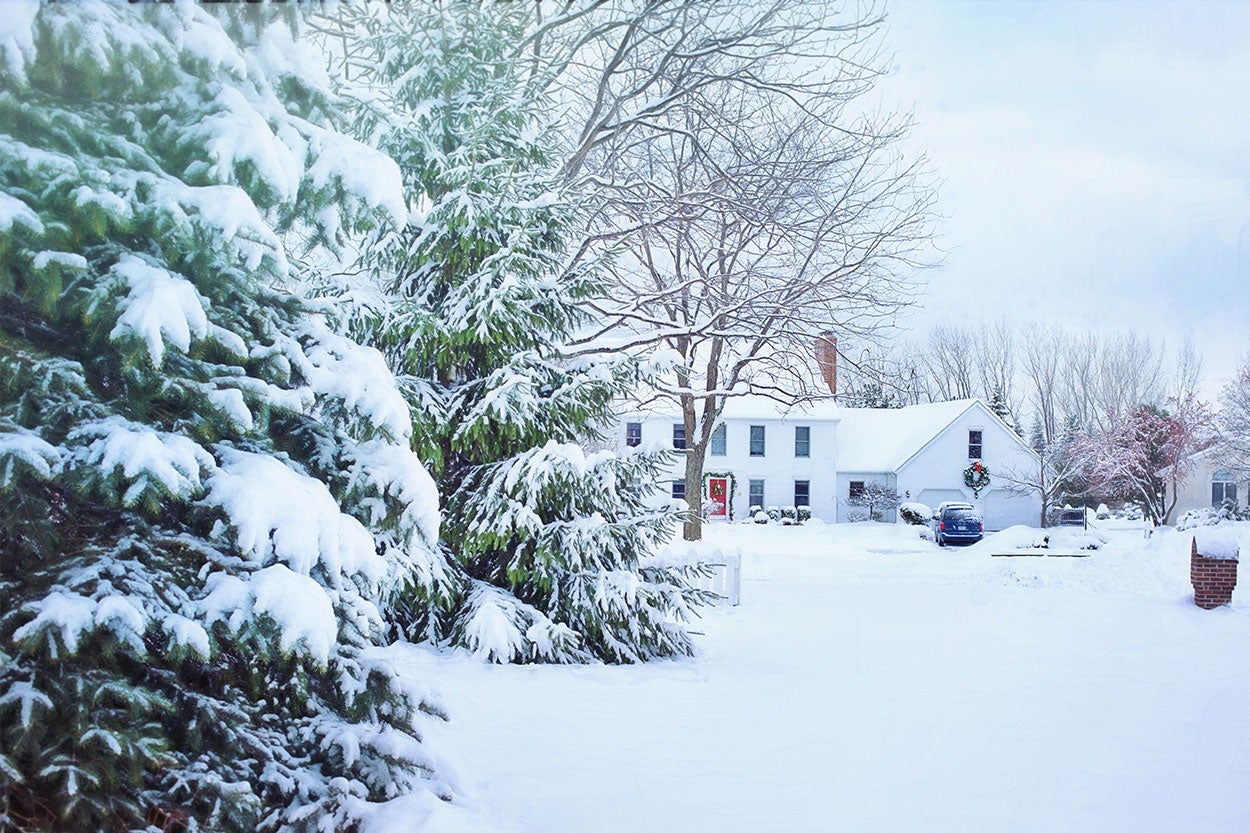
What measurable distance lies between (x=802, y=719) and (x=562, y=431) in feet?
10.6

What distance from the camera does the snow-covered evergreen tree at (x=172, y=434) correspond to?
247cm

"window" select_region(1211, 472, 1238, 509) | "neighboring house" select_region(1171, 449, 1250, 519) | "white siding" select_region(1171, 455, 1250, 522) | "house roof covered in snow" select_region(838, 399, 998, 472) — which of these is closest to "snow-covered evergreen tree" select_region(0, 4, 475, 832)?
"neighboring house" select_region(1171, 449, 1250, 519)

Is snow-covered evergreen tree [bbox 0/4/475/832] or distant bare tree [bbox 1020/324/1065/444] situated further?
distant bare tree [bbox 1020/324/1065/444]

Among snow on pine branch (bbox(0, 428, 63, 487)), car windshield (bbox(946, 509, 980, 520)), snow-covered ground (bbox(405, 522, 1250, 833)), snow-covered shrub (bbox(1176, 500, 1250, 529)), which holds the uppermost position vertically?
snow on pine branch (bbox(0, 428, 63, 487))

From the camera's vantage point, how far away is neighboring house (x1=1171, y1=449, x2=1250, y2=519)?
25.9 meters

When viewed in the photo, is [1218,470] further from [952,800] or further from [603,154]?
[952,800]

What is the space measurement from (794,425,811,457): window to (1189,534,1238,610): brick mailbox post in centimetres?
2501

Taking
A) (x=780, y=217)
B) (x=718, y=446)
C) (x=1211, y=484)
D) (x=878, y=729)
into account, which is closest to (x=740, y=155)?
(x=780, y=217)

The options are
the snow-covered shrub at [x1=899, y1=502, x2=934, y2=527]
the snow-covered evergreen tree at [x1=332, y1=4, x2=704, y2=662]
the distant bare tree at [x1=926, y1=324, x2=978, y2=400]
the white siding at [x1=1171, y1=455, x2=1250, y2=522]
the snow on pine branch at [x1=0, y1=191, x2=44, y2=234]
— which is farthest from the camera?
the distant bare tree at [x1=926, y1=324, x2=978, y2=400]

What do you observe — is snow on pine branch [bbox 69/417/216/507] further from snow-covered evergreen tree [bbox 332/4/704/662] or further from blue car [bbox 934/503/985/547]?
blue car [bbox 934/503/985/547]

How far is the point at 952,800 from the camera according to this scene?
457 cm

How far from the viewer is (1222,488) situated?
30.7m

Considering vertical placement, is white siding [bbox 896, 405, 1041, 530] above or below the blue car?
above

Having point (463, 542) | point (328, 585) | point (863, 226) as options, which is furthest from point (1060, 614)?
point (328, 585)
